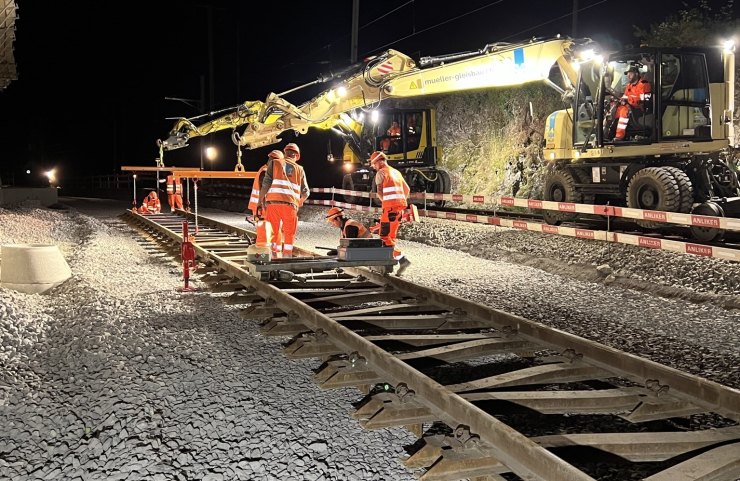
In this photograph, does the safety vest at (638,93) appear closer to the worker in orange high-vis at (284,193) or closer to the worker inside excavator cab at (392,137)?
the worker in orange high-vis at (284,193)

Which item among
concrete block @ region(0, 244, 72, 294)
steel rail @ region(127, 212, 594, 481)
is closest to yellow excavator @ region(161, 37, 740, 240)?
steel rail @ region(127, 212, 594, 481)

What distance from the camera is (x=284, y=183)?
8914 mm

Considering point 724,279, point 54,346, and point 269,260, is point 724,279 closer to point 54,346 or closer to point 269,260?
point 269,260

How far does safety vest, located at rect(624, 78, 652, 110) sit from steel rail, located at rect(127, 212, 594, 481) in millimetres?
8344

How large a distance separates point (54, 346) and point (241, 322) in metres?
1.81

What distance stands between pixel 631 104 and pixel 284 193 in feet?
22.8

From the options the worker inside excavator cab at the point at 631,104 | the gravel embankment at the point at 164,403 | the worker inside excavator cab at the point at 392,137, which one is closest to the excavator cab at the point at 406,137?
the worker inside excavator cab at the point at 392,137

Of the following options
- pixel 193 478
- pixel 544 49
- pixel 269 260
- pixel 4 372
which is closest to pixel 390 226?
pixel 269 260

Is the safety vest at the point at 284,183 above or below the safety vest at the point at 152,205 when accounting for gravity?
above

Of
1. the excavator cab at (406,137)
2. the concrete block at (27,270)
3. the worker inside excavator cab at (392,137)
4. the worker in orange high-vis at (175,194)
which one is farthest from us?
the worker in orange high-vis at (175,194)

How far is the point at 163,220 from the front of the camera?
764 inches

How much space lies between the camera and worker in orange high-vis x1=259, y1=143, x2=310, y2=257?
8.89 meters

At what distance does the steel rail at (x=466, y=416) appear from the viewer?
121 inches

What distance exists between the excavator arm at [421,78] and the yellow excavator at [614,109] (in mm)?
20
